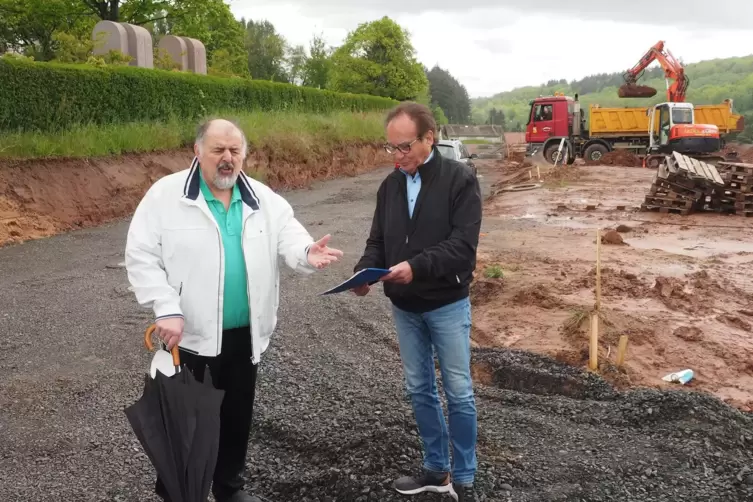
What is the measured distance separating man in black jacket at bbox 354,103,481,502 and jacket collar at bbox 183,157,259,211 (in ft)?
2.16

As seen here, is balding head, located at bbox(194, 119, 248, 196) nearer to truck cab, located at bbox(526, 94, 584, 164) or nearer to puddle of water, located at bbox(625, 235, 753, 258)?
puddle of water, located at bbox(625, 235, 753, 258)

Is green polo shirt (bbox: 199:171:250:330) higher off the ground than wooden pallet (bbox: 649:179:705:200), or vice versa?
green polo shirt (bbox: 199:171:250:330)

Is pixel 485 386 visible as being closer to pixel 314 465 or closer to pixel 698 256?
pixel 314 465

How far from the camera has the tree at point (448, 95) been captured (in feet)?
297

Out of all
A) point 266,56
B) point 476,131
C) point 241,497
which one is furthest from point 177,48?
point 266,56

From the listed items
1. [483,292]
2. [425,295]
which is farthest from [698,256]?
[425,295]

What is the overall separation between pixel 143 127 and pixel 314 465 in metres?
13.9

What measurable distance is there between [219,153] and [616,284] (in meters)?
7.06

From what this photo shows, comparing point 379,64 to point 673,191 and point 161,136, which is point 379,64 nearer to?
point 161,136

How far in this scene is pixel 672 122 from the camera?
26.8m

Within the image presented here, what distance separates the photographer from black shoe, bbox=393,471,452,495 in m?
3.52

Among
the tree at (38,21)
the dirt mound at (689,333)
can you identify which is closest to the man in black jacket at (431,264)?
the dirt mound at (689,333)

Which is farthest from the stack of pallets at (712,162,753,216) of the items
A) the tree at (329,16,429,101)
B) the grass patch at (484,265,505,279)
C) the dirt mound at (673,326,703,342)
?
the tree at (329,16,429,101)

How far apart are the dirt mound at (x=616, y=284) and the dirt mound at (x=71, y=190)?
30.4 feet
